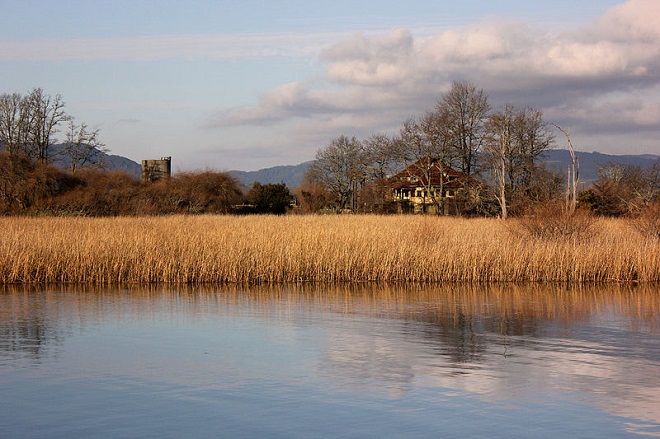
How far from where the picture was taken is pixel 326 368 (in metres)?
7.69

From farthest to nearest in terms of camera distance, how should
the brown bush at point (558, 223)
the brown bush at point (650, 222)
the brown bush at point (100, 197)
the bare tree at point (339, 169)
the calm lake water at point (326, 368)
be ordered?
the bare tree at point (339, 169), the brown bush at point (100, 197), the brown bush at point (650, 222), the brown bush at point (558, 223), the calm lake water at point (326, 368)

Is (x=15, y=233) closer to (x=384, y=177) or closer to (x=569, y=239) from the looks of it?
(x=569, y=239)

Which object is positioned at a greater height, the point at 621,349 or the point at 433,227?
the point at 433,227

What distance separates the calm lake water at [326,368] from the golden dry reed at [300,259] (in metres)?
2.55

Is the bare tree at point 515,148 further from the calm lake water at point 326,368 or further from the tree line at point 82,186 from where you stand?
the calm lake water at point 326,368

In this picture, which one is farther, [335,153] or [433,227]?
[335,153]

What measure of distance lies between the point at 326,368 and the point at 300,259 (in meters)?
8.34

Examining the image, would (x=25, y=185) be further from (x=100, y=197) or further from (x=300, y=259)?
(x=300, y=259)

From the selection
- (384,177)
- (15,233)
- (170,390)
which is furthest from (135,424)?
(384,177)

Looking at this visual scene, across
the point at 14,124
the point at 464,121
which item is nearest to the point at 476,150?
the point at 464,121

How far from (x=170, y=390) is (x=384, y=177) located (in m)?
51.8

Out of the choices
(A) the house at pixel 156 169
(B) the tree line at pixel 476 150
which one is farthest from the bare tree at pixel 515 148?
(A) the house at pixel 156 169

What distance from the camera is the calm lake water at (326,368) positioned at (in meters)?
5.86

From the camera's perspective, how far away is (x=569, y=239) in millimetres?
18531
